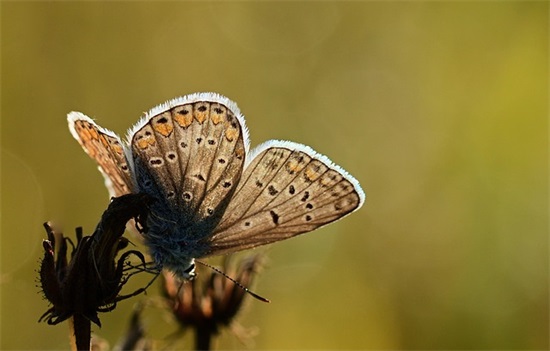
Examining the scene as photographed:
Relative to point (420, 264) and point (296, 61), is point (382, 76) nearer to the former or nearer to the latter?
point (296, 61)

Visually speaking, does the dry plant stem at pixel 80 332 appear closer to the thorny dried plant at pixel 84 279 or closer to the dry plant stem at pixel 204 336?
the thorny dried plant at pixel 84 279

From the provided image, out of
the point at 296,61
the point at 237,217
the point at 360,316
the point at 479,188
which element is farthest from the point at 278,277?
the point at 237,217

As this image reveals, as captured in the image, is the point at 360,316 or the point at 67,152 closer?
the point at 360,316

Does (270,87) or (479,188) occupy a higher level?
(270,87)

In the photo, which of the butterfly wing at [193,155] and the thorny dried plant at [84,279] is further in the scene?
the butterfly wing at [193,155]

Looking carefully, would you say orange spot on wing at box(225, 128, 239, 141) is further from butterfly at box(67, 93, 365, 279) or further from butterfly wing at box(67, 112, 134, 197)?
butterfly wing at box(67, 112, 134, 197)

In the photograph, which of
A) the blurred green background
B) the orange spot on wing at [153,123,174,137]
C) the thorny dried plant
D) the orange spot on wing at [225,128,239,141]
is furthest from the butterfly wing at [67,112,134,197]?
the blurred green background

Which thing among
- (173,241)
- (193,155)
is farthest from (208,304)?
(193,155)

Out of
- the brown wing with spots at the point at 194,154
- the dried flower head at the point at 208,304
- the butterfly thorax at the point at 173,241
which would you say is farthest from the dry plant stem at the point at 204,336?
the brown wing with spots at the point at 194,154

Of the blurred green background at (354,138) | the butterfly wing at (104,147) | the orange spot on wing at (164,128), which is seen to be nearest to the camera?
the butterfly wing at (104,147)
